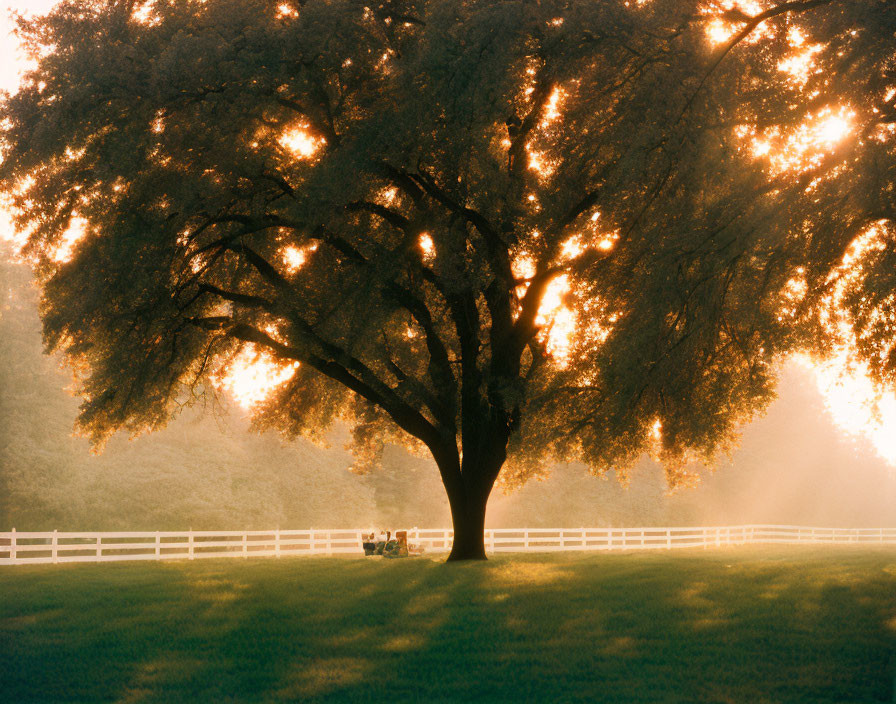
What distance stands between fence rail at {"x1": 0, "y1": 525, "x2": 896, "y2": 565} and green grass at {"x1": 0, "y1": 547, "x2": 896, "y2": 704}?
10.9 metres

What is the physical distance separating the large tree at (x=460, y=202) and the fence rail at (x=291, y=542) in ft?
24.8

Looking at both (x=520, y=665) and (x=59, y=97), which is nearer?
(x=520, y=665)

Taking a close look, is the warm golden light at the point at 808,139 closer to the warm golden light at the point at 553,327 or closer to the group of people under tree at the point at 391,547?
the warm golden light at the point at 553,327

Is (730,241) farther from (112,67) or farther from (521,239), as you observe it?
(112,67)

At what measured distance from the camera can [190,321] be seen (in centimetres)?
2192

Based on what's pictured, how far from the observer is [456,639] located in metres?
11.9

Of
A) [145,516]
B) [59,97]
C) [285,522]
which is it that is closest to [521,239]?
[59,97]

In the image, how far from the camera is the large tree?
15008 mm

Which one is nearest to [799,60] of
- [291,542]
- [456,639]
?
[456,639]

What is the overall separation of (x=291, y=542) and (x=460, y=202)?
1924cm

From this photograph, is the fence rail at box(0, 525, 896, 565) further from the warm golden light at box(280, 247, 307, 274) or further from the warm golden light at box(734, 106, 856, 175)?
the warm golden light at box(734, 106, 856, 175)

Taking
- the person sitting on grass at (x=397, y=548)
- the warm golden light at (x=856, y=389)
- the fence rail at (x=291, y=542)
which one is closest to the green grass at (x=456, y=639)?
the warm golden light at (x=856, y=389)

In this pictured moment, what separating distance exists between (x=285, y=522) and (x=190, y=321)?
32920 mm

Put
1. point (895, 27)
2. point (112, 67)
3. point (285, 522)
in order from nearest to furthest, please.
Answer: point (895, 27) < point (112, 67) < point (285, 522)
